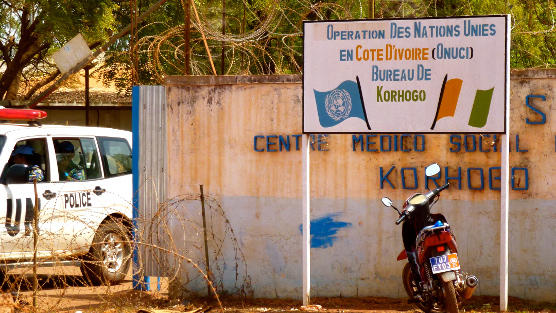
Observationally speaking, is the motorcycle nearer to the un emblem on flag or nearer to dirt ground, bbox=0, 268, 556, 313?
dirt ground, bbox=0, 268, 556, 313

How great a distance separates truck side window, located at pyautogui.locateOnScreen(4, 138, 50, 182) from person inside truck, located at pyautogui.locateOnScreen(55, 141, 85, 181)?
0.19m

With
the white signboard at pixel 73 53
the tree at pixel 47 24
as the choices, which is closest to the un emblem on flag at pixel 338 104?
the white signboard at pixel 73 53

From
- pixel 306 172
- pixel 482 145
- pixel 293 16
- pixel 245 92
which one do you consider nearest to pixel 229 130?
pixel 245 92

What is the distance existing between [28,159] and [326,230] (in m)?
3.46

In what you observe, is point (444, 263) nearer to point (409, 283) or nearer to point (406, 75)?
point (409, 283)

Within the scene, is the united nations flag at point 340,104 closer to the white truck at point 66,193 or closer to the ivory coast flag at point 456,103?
the ivory coast flag at point 456,103

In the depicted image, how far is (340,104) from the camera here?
7.32m

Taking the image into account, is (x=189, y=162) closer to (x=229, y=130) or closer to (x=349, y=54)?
(x=229, y=130)

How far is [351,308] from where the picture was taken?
7695 mm

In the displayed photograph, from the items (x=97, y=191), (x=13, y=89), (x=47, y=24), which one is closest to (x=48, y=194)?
(x=97, y=191)

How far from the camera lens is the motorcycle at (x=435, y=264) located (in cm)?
636

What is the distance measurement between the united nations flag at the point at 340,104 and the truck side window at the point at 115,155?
3.59 meters

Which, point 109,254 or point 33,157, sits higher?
point 33,157

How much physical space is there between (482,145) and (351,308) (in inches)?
79.8
